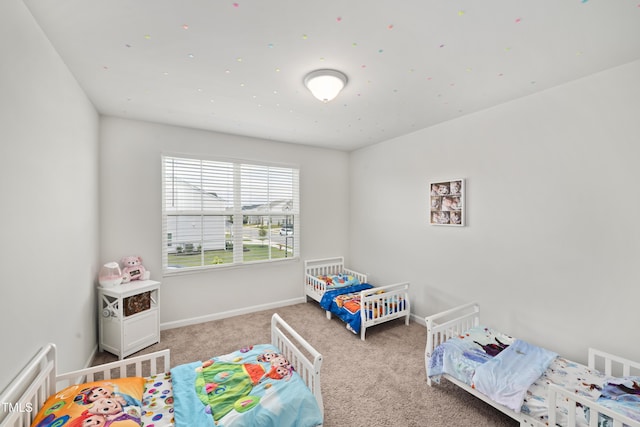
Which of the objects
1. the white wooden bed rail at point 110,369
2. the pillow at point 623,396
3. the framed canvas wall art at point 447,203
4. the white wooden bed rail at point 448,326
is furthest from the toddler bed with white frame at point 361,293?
the white wooden bed rail at point 110,369

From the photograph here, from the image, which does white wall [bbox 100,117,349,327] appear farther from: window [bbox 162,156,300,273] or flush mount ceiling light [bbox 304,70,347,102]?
flush mount ceiling light [bbox 304,70,347,102]

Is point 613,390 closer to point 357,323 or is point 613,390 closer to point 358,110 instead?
point 357,323

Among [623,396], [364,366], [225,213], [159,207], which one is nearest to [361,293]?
[364,366]

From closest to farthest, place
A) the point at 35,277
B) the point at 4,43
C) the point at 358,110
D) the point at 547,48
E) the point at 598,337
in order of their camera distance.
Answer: the point at 4,43 < the point at 35,277 < the point at 547,48 < the point at 598,337 < the point at 358,110

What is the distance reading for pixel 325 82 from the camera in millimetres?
2031

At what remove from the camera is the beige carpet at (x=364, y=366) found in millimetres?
1958

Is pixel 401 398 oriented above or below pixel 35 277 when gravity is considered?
below

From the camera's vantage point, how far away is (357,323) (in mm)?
3086

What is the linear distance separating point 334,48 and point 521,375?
255cm

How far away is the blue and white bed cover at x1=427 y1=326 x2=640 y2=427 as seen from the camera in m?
1.60

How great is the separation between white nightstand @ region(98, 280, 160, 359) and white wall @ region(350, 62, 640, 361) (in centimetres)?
319

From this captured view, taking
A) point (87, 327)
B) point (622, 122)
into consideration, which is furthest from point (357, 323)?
point (622, 122)

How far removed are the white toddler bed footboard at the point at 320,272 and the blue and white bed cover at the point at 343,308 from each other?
170 mm

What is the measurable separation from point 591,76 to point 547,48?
2.33 ft
